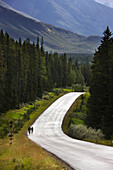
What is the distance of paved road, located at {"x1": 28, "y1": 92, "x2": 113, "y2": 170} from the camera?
12.3 metres

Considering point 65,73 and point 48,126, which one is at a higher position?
point 65,73

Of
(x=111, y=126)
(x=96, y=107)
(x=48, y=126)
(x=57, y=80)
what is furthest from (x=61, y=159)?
(x=57, y=80)

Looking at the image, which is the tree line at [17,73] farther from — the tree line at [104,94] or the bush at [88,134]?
the bush at [88,134]

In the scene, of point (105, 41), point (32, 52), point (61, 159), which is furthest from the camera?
point (32, 52)

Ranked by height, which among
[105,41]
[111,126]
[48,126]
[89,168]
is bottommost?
[48,126]

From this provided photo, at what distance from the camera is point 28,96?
6291 cm

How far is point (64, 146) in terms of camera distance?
64.8 feet

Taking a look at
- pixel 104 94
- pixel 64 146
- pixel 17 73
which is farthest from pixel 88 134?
pixel 17 73

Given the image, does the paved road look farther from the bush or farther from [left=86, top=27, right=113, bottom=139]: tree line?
[left=86, top=27, right=113, bottom=139]: tree line

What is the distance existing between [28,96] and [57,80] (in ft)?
166

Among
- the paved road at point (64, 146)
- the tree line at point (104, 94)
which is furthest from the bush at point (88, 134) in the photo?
the tree line at point (104, 94)

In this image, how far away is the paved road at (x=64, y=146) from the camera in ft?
40.2

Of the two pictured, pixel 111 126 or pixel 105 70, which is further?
pixel 105 70

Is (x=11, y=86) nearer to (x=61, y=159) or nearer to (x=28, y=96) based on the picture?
(x=28, y=96)
